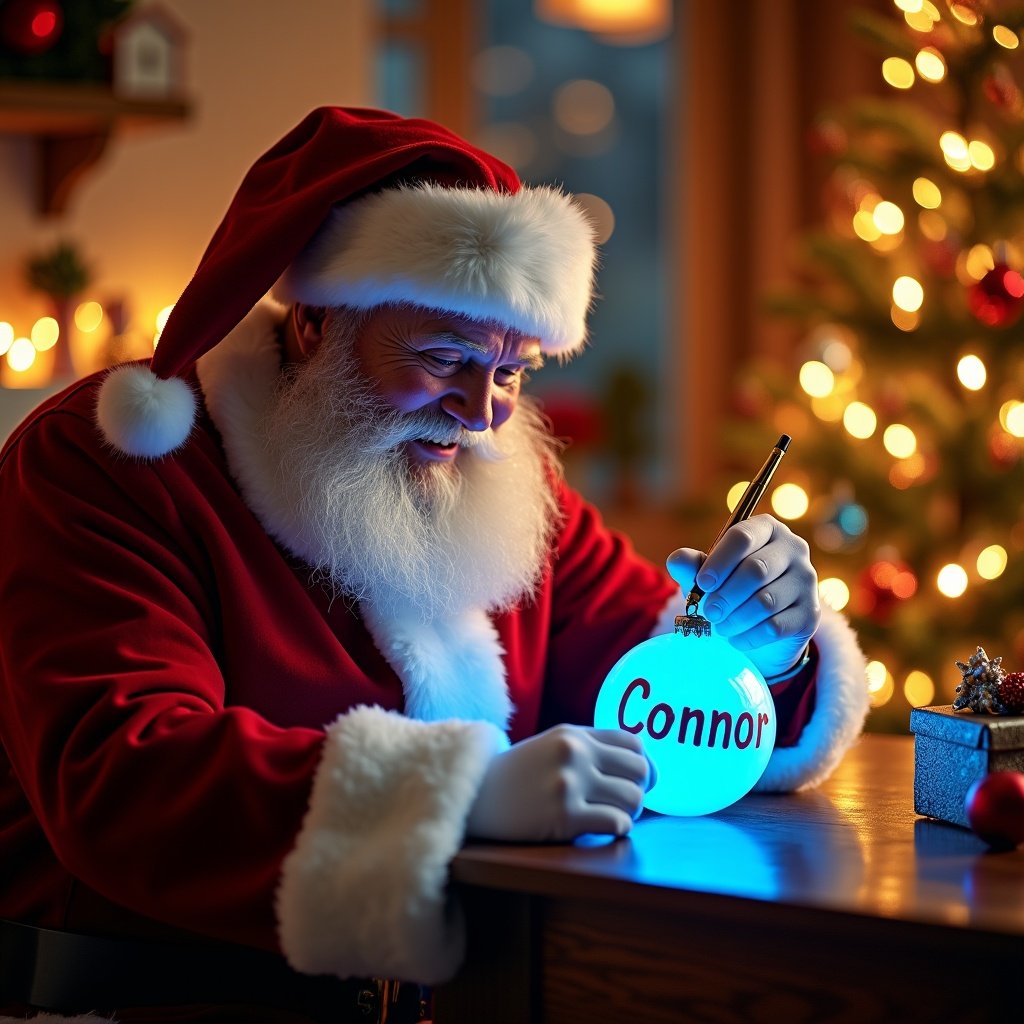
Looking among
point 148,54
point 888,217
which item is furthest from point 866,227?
point 148,54

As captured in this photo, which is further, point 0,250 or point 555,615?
point 0,250

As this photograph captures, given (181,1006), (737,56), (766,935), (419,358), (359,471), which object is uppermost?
(737,56)

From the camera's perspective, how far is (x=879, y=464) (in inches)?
125

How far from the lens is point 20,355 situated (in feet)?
8.56

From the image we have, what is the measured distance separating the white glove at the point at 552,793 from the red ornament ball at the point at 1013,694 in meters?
0.36

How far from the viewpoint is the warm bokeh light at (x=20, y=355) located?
8.51 feet

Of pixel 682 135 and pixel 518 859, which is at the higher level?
pixel 682 135

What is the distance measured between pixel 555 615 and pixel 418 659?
33cm

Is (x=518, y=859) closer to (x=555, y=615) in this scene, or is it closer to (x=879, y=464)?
(x=555, y=615)

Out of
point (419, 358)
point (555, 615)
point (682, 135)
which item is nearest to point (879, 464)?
point (555, 615)

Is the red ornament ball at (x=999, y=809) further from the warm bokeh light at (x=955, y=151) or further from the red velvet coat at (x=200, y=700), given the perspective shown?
the warm bokeh light at (x=955, y=151)

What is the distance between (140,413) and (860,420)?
2255mm

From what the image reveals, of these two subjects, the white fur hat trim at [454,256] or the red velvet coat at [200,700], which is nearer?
the red velvet coat at [200,700]

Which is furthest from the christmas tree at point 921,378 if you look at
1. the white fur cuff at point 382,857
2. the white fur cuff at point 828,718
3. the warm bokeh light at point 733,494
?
the white fur cuff at point 382,857
